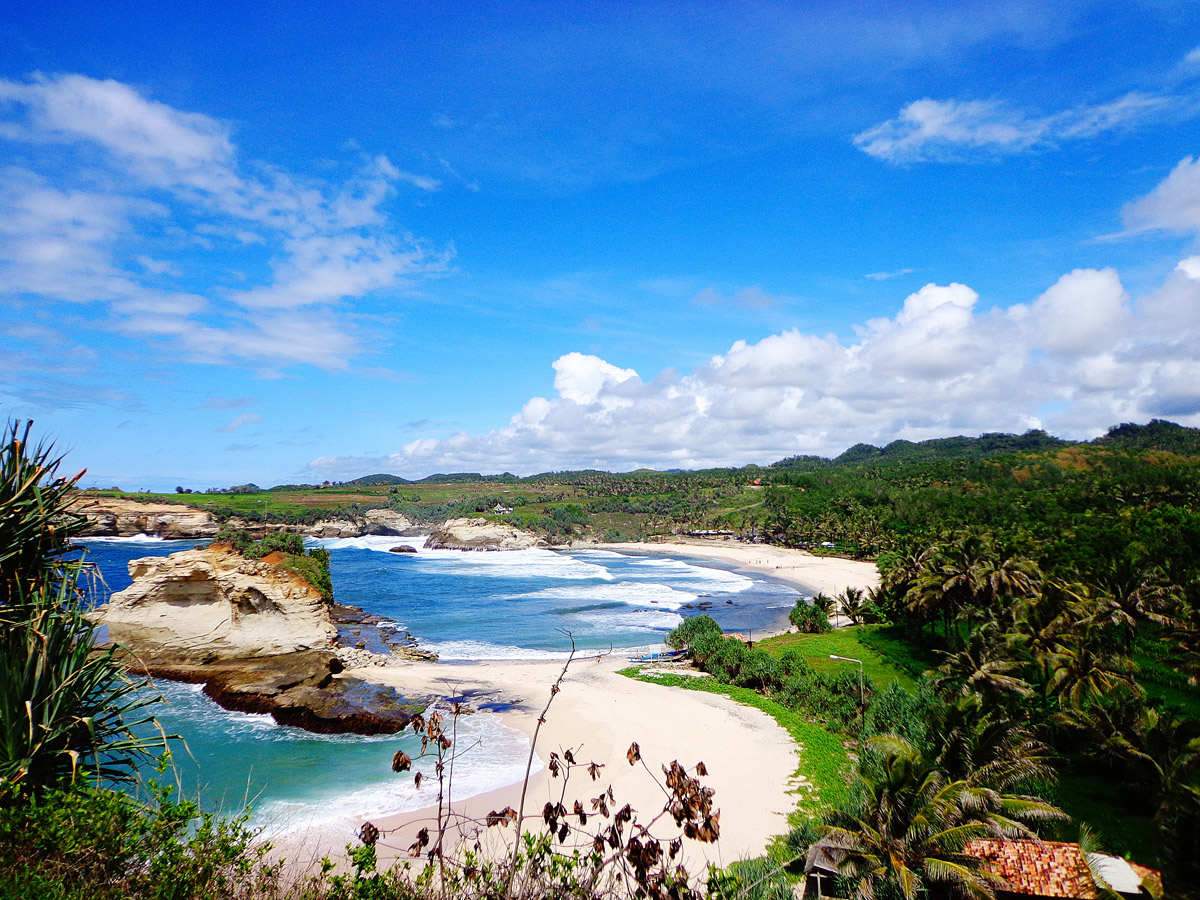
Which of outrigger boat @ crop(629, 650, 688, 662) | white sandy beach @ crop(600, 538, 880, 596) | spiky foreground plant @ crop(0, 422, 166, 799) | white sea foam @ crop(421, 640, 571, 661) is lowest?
white sandy beach @ crop(600, 538, 880, 596)

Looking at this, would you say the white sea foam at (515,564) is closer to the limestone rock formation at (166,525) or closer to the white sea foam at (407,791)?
the limestone rock formation at (166,525)

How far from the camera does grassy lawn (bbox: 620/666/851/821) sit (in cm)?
1941

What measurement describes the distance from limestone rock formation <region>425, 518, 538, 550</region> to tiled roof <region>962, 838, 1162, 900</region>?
10872 centimetres

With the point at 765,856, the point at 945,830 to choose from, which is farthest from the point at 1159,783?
the point at 765,856

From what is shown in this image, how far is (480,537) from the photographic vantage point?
392 ft

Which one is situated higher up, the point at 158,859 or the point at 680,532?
the point at 158,859

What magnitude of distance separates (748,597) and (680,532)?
220 ft

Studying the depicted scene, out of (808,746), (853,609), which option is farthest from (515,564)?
(808,746)

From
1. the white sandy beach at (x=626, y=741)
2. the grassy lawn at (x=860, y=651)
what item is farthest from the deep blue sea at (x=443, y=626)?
the grassy lawn at (x=860, y=651)

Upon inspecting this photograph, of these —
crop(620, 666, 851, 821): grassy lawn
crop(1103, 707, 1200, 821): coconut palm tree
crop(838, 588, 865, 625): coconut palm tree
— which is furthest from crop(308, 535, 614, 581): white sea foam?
crop(1103, 707, 1200, 821): coconut palm tree

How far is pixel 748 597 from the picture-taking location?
6519 centimetres

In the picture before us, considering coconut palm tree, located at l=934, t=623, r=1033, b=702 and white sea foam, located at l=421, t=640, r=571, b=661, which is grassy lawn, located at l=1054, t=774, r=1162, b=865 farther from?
white sea foam, located at l=421, t=640, r=571, b=661

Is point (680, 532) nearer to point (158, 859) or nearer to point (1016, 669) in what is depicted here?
point (1016, 669)

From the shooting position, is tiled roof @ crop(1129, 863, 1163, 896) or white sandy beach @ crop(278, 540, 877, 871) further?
white sandy beach @ crop(278, 540, 877, 871)
